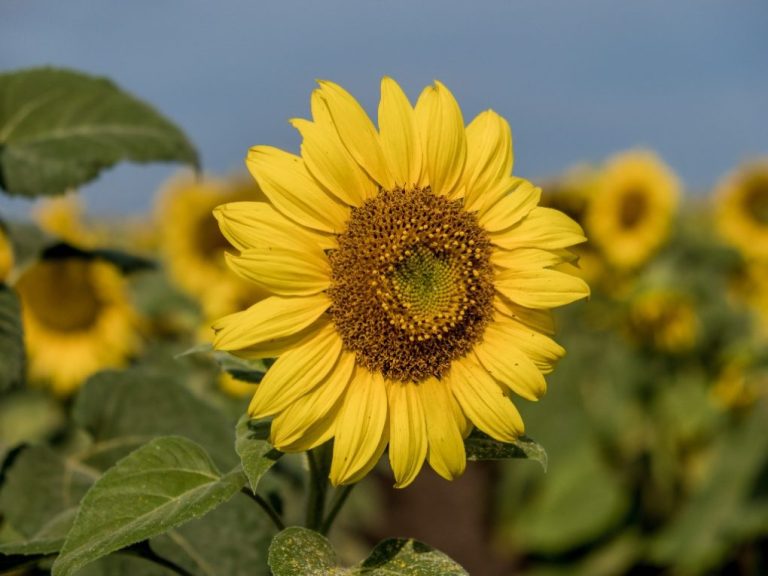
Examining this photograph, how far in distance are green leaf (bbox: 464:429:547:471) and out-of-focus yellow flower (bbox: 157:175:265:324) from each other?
3321 mm

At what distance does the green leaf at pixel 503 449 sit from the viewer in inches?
47.2

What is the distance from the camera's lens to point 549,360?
4.05ft

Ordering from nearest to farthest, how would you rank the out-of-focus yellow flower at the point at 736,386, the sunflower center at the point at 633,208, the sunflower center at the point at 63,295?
the sunflower center at the point at 63,295 < the out-of-focus yellow flower at the point at 736,386 < the sunflower center at the point at 633,208

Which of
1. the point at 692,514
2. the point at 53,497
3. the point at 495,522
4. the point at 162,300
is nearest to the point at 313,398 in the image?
the point at 53,497

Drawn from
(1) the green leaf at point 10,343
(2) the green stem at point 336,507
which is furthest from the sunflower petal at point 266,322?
(1) the green leaf at point 10,343

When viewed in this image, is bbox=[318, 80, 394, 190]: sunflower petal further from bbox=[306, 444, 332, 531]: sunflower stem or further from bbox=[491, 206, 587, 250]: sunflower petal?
bbox=[306, 444, 332, 531]: sunflower stem

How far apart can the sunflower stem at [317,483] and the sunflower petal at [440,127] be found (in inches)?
14.1

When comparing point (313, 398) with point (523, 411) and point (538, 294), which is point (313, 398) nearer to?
point (538, 294)

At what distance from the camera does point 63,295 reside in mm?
3262

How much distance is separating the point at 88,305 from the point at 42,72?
1534 millimetres

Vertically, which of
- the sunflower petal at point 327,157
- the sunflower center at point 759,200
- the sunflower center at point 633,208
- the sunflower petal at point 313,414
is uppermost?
the sunflower center at point 759,200

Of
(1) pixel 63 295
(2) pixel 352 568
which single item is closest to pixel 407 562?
(2) pixel 352 568

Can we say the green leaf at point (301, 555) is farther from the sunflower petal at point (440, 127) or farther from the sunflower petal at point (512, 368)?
the sunflower petal at point (440, 127)

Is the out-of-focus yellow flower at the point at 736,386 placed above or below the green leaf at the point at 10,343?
above
